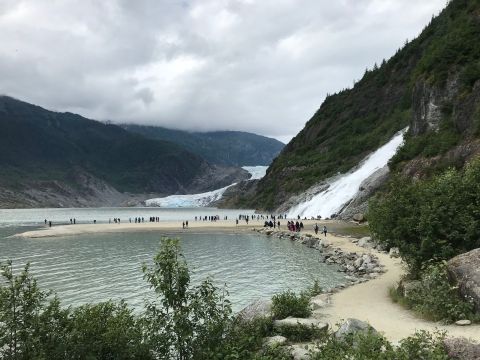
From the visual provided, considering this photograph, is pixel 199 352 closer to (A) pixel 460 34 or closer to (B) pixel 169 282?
(B) pixel 169 282

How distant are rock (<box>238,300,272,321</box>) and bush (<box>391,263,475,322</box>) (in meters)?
6.13

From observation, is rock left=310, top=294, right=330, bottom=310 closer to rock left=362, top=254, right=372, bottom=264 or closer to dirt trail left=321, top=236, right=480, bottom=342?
dirt trail left=321, top=236, right=480, bottom=342

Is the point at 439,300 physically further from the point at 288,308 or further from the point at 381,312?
the point at 288,308

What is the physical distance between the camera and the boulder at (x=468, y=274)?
16036 millimetres

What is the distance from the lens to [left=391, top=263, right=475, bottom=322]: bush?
53.0 feet

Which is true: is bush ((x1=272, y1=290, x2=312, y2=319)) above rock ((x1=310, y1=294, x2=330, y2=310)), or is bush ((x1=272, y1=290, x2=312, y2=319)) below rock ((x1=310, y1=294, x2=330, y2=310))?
above

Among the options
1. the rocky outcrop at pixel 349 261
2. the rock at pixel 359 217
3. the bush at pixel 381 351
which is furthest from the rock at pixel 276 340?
the rock at pixel 359 217

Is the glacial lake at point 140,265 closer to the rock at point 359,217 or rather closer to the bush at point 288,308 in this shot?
the bush at point 288,308

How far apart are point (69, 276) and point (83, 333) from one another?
78.8ft

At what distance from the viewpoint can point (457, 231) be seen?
801 inches

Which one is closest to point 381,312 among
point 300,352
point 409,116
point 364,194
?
point 300,352

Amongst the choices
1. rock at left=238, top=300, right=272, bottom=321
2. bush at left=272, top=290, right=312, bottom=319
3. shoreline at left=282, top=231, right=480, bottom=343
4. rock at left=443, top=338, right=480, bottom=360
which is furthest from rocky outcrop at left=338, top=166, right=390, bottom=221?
rock at left=443, top=338, right=480, bottom=360

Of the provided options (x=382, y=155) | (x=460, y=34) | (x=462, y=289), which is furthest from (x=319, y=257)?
(x=382, y=155)

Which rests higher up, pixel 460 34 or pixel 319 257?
A: pixel 460 34
